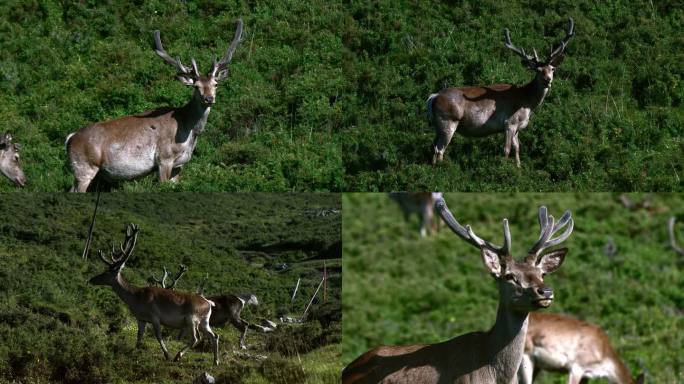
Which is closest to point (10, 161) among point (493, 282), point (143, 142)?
point (143, 142)

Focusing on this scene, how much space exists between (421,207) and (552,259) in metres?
6.00

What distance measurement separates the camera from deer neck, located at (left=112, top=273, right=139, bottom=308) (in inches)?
545

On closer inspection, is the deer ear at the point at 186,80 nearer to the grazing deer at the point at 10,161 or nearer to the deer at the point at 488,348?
the grazing deer at the point at 10,161

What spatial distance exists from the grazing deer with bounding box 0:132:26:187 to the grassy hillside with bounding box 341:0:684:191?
4521 mm

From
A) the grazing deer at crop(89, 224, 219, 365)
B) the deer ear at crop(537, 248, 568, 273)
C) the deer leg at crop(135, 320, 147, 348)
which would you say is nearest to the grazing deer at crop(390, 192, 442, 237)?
the grazing deer at crop(89, 224, 219, 365)

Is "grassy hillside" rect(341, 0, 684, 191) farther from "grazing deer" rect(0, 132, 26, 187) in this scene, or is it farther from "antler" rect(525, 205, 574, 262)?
"antler" rect(525, 205, 574, 262)

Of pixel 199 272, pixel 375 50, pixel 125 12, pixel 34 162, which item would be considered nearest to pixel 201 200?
pixel 199 272

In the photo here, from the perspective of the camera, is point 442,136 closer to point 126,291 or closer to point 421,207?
point 421,207

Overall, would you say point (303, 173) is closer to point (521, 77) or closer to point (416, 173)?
point (416, 173)

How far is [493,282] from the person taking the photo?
15203 millimetres

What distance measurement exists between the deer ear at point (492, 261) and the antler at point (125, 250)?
5.34m

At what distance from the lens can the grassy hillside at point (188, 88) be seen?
16656 mm

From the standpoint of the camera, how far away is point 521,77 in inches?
724

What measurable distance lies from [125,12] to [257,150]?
551 centimetres
